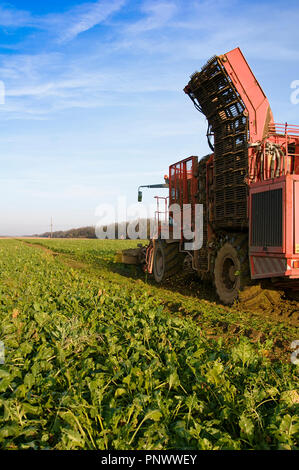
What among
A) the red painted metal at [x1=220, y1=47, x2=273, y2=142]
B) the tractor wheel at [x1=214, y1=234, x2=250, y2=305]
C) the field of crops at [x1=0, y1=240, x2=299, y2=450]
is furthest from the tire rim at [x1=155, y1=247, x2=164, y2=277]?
the field of crops at [x1=0, y1=240, x2=299, y2=450]

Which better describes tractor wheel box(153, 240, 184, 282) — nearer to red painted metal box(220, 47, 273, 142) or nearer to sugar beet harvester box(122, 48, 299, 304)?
sugar beet harvester box(122, 48, 299, 304)

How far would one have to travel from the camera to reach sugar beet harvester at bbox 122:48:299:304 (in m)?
6.43

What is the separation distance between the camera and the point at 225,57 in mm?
7758

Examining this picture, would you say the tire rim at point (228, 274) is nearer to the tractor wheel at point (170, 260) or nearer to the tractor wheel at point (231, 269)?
the tractor wheel at point (231, 269)

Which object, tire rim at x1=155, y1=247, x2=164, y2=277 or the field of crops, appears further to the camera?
tire rim at x1=155, y1=247, x2=164, y2=277

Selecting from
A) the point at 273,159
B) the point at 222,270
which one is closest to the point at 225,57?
the point at 273,159

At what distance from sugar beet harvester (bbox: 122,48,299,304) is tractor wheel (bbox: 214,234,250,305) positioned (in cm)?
2

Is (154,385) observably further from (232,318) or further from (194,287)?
(194,287)

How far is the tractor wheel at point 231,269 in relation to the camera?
7.49 metres

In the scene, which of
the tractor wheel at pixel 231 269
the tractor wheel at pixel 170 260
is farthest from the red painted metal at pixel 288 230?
the tractor wheel at pixel 170 260

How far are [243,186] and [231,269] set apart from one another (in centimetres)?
179

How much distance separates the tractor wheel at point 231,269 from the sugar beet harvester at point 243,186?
0.06 feet

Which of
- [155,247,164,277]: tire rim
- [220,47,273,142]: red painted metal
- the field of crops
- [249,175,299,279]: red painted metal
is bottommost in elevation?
the field of crops
